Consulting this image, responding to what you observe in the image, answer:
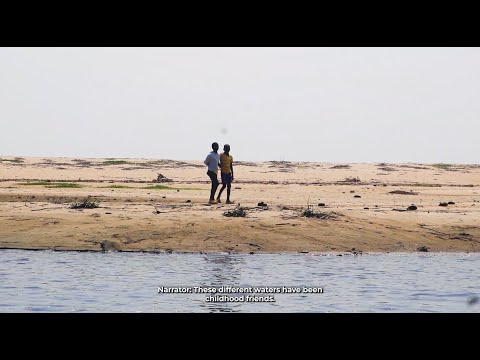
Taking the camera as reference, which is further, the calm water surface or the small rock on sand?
the small rock on sand

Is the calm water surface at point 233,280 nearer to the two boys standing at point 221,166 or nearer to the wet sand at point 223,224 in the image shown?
the wet sand at point 223,224

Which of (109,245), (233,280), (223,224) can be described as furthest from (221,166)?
(233,280)

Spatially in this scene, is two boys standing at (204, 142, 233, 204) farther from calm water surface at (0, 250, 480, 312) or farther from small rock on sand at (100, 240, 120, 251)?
calm water surface at (0, 250, 480, 312)

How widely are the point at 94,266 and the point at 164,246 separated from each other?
2649mm

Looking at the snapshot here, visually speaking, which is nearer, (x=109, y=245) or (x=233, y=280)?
(x=233, y=280)

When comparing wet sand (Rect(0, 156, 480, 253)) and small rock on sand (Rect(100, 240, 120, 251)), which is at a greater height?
wet sand (Rect(0, 156, 480, 253))

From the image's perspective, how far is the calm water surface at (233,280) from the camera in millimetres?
10352

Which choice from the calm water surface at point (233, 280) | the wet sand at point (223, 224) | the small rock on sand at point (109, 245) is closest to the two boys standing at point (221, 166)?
the wet sand at point (223, 224)

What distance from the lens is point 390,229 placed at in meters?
18.2

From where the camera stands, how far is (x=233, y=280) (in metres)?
12.4

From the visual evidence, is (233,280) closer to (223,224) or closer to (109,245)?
(109,245)

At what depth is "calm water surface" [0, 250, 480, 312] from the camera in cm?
1035

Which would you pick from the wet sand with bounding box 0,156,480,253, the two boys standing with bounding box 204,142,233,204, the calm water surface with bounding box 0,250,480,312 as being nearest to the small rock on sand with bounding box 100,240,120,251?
the wet sand with bounding box 0,156,480,253
